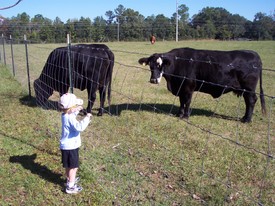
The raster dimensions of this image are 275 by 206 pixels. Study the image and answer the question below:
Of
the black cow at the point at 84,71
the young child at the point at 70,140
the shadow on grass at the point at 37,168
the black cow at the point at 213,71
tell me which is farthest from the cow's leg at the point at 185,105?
the young child at the point at 70,140

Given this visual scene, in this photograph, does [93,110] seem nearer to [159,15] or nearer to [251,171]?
[251,171]

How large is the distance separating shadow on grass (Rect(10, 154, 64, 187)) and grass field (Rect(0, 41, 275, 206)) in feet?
0.04

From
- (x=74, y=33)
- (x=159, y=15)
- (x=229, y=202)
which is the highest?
(x=159, y=15)

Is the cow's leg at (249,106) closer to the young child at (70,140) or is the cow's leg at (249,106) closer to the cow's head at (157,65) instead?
the cow's head at (157,65)

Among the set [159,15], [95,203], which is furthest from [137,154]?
[159,15]

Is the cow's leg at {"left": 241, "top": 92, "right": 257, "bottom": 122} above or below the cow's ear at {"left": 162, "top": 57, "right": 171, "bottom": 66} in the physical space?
below

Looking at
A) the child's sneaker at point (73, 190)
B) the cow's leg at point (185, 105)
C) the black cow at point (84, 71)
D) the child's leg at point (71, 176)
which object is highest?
the black cow at point (84, 71)

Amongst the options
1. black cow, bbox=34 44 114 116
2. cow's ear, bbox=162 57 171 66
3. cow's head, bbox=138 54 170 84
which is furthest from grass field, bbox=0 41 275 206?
cow's ear, bbox=162 57 171 66

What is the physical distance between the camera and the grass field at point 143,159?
369 cm

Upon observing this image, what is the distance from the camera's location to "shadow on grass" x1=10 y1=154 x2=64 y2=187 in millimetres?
4074

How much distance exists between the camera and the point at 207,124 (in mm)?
6387

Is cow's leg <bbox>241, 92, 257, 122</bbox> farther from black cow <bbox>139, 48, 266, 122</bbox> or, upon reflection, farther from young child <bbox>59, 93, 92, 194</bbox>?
young child <bbox>59, 93, 92, 194</bbox>

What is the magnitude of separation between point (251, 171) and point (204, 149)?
890mm

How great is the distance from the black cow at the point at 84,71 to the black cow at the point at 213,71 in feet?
2.95
